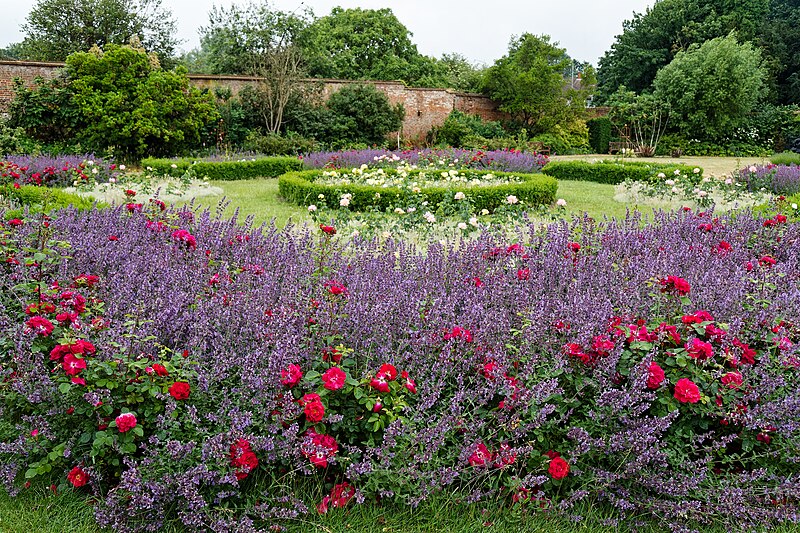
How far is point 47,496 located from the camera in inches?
88.4

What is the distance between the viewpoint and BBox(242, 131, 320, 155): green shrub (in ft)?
63.5

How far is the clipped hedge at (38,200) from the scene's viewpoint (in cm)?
507

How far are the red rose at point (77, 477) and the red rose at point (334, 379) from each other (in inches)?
35.9

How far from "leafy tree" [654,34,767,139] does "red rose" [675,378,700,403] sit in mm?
29725

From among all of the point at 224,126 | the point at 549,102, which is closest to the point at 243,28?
the point at 224,126

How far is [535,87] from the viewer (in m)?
28.2

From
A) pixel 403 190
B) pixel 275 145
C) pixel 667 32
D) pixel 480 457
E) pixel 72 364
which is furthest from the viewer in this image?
pixel 667 32

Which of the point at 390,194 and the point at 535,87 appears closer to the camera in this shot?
the point at 390,194

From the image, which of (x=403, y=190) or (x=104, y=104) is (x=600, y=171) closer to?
(x=403, y=190)

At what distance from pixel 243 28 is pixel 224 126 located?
9.11 metres

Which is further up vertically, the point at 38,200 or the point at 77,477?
the point at 38,200

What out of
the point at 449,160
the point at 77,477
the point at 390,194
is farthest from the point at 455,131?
the point at 77,477

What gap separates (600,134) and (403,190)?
23.7m

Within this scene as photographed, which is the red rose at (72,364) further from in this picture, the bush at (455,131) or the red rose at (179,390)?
the bush at (455,131)
